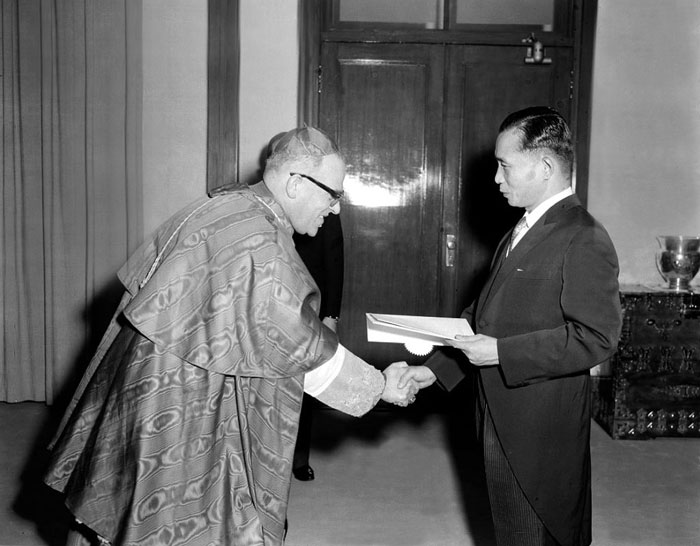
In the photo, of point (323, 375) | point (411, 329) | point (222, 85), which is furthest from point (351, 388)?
point (222, 85)

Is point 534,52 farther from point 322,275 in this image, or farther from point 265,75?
point 322,275

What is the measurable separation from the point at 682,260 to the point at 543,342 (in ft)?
10.3

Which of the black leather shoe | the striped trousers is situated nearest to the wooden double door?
the black leather shoe

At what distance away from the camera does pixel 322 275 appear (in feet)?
12.2

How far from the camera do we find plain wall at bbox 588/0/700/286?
15.8 ft

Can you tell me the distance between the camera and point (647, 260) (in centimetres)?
495

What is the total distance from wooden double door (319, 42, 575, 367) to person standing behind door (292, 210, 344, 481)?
118 centimetres

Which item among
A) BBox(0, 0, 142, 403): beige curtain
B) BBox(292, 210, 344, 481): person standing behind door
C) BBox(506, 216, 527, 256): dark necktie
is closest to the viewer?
BBox(506, 216, 527, 256): dark necktie

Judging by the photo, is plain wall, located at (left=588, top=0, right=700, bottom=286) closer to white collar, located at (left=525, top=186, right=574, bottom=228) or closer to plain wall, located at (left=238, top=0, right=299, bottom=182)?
plain wall, located at (left=238, top=0, right=299, bottom=182)

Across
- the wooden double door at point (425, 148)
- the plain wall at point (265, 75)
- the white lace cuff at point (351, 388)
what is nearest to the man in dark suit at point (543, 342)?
the white lace cuff at point (351, 388)

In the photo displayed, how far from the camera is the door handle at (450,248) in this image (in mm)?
4898

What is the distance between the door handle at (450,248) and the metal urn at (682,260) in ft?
4.21

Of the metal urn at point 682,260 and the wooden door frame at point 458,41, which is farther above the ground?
the wooden door frame at point 458,41

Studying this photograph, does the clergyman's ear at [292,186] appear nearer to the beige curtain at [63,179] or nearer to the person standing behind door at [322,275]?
the person standing behind door at [322,275]
